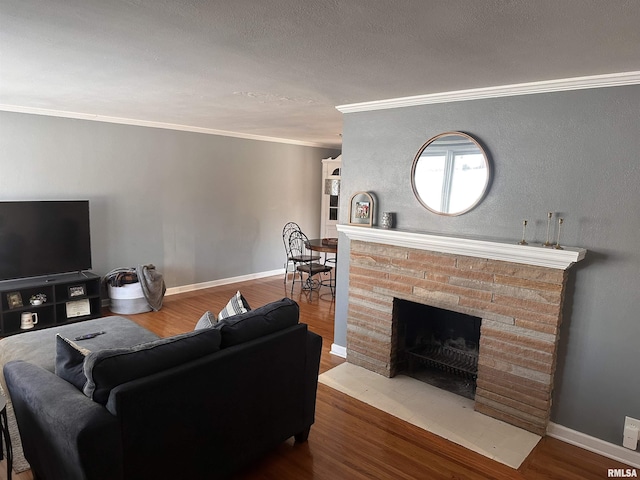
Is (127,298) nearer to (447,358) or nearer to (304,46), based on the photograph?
(447,358)

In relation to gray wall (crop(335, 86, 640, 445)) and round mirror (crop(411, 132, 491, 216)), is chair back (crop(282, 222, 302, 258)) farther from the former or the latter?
gray wall (crop(335, 86, 640, 445))

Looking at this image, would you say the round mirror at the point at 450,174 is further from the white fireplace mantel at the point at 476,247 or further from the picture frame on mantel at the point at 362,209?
the picture frame on mantel at the point at 362,209

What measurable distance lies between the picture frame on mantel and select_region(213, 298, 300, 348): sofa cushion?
132cm

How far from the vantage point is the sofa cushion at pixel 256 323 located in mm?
2211

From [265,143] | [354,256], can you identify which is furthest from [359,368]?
[265,143]

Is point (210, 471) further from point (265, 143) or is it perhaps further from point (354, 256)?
point (265, 143)

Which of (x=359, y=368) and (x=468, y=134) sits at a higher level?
(x=468, y=134)

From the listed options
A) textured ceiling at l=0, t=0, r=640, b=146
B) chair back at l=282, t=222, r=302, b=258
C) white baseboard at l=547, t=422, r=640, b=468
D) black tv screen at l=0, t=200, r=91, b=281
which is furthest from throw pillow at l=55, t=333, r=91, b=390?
chair back at l=282, t=222, r=302, b=258

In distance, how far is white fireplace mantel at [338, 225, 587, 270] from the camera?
8.25ft

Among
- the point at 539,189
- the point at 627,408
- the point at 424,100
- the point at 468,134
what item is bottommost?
the point at 627,408

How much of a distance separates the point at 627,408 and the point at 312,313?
3.28 metres

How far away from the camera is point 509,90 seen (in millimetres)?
2744

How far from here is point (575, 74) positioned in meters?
2.39

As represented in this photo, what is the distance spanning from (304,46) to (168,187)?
4.04m
